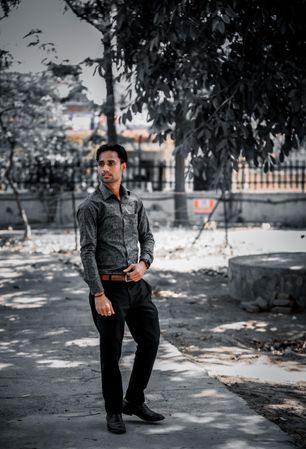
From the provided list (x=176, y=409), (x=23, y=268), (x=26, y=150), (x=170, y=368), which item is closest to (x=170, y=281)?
(x=23, y=268)

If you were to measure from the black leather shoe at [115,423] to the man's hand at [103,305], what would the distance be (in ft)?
2.26

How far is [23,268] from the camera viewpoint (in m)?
12.3

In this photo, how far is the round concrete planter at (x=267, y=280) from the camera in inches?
351

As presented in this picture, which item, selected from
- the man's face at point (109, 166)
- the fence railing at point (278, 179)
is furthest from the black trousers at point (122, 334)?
the fence railing at point (278, 179)

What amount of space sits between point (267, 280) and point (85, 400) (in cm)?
488

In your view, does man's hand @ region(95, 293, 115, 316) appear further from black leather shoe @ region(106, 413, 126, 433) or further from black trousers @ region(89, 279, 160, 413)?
black leather shoe @ region(106, 413, 126, 433)

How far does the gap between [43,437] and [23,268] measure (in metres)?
8.60

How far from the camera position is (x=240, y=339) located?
7238 millimetres

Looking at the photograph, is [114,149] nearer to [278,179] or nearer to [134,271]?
[134,271]

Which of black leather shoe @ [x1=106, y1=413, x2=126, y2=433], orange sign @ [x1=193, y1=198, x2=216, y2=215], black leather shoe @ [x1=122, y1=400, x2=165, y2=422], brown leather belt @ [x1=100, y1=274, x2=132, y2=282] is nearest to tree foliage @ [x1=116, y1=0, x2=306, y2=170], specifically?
brown leather belt @ [x1=100, y1=274, x2=132, y2=282]

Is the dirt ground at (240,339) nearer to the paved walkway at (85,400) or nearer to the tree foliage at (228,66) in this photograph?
the paved walkway at (85,400)

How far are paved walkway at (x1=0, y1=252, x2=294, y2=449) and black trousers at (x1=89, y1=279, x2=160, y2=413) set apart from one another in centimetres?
25

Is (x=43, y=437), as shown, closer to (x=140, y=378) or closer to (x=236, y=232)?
(x=140, y=378)

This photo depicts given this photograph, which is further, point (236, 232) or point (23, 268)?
point (236, 232)
